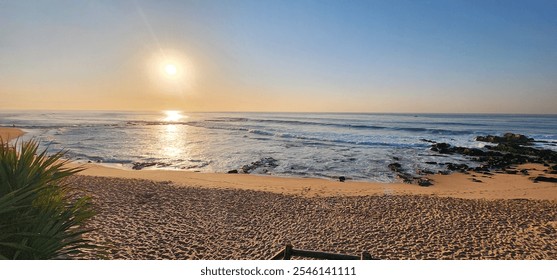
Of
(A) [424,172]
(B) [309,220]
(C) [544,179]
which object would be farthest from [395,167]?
(B) [309,220]

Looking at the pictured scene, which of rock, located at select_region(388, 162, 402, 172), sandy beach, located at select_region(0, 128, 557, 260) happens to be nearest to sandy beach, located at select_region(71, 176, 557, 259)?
sandy beach, located at select_region(0, 128, 557, 260)

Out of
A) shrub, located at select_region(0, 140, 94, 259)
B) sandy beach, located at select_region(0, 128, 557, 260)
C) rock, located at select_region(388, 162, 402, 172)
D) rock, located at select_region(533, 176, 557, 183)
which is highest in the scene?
shrub, located at select_region(0, 140, 94, 259)

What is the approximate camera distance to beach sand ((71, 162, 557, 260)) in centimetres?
562

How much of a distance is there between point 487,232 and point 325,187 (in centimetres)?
615

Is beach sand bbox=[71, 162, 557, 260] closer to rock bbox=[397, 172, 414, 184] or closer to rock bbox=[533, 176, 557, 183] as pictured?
rock bbox=[397, 172, 414, 184]

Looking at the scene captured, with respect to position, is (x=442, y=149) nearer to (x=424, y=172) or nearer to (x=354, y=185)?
(x=424, y=172)

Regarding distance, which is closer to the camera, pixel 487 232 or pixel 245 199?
pixel 487 232

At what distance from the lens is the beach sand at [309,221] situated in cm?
562

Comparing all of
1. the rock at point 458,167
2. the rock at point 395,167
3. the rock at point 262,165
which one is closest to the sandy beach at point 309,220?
the rock at point 262,165

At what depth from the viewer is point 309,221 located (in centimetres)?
744
